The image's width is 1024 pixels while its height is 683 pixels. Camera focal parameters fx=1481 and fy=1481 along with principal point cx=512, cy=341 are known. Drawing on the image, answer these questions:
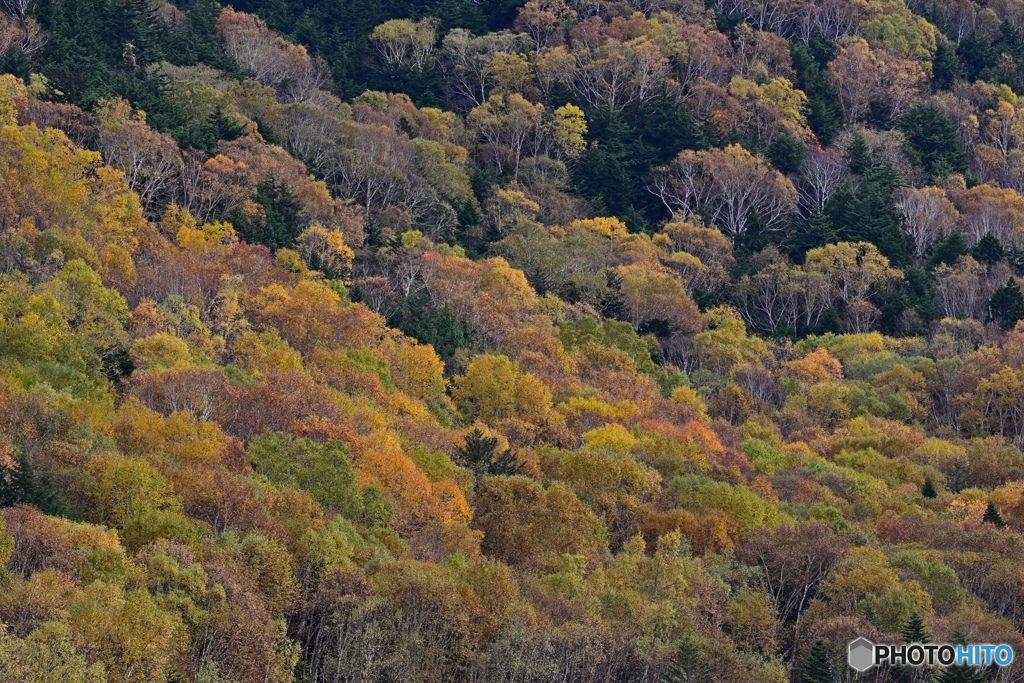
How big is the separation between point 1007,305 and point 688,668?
216 ft

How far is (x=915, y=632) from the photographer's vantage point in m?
50.7

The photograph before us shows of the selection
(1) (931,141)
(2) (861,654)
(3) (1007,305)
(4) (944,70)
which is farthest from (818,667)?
(4) (944,70)

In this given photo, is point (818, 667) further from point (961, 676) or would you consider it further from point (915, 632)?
point (961, 676)

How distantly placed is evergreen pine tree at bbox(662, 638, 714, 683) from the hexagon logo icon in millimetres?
4853

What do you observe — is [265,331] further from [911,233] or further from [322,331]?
[911,233]

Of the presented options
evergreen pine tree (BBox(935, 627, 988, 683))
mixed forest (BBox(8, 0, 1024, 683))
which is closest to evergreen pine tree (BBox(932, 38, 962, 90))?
mixed forest (BBox(8, 0, 1024, 683))

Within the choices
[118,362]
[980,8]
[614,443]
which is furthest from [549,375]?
[980,8]

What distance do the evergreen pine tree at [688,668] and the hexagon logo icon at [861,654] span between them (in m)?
4.85

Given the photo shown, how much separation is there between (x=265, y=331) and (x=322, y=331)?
388 centimetres

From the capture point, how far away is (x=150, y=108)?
306ft

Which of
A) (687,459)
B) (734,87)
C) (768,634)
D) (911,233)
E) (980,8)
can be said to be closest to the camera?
(768,634)

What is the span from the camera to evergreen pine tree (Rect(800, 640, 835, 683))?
1950 inches

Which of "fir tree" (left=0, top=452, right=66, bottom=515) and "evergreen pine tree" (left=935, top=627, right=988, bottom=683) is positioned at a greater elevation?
"fir tree" (left=0, top=452, right=66, bottom=515)

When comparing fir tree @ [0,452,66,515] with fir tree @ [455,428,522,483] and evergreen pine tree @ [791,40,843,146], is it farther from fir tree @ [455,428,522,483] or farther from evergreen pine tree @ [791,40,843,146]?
evergreen pine tree @ [791,40,843,146]
